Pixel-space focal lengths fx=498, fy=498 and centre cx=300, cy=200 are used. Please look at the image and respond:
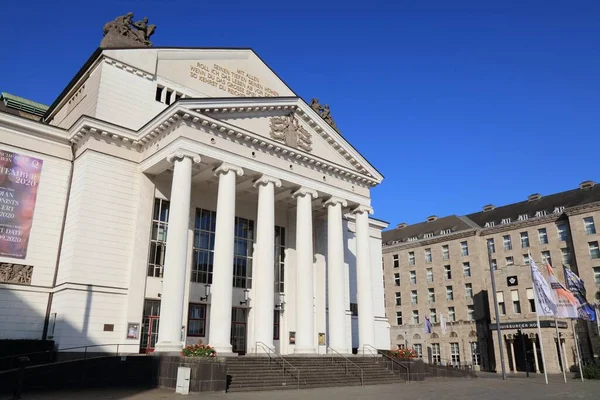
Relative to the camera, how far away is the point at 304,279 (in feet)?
93.6

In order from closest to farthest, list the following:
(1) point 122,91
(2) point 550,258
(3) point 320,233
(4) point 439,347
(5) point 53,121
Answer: (1) point 122,91 < (5) point 53,121 < (3) point 320,233 < (2) point 550,258 < (4) point 439,347

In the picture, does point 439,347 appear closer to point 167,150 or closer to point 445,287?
point 445,287

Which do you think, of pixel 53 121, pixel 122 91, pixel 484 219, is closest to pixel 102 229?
pixel 122 91

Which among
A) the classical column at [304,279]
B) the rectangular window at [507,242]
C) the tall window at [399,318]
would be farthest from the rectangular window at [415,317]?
the classical column at [304,279]

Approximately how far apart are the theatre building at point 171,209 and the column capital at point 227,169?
0.19 feet

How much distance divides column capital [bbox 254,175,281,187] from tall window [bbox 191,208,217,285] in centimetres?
406

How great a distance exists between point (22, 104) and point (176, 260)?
94.7 feet

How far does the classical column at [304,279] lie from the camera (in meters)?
27.6

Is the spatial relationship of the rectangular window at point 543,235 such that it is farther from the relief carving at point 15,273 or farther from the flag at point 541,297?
the relief carving at point 15,273

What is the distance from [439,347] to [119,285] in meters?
49.5

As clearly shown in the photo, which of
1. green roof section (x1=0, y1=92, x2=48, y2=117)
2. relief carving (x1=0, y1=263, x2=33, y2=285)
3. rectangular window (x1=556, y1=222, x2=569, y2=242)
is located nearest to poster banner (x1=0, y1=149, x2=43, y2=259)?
relief carving (x1=0, y1=263, x2=33, y2=285)

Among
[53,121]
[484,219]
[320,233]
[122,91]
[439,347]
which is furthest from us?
[484,219]

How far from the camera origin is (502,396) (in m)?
19.6

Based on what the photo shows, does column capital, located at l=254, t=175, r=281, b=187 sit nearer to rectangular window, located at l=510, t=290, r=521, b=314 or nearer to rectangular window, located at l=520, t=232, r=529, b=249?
rectangular window, located at l=510, t=290, r=521, b=314
